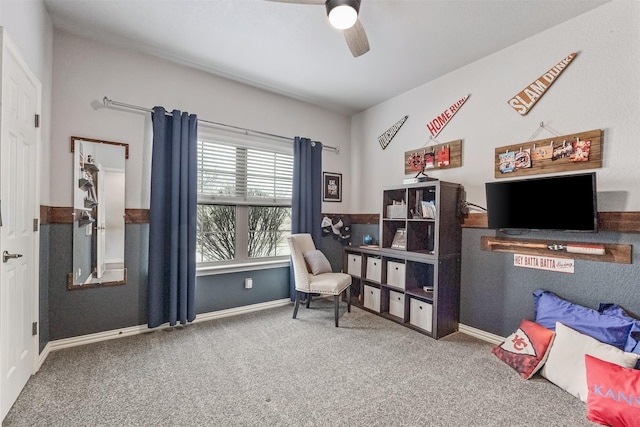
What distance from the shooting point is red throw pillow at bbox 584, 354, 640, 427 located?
5.22ft

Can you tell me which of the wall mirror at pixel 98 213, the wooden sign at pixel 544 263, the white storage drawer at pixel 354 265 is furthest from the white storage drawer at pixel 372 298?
the wall mirror at pixel 98 213

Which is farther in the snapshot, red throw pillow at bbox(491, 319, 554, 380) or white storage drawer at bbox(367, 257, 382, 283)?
white storage drawer at bbox(367, 257, 382, 283)

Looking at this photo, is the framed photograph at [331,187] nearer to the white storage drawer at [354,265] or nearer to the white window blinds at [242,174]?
the white window blinds at [242,174]

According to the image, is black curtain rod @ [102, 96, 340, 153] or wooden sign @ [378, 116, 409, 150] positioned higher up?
wooden sign @ [378, 116, 409, 150]

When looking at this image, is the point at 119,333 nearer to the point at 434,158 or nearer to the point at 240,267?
the point at 240,267

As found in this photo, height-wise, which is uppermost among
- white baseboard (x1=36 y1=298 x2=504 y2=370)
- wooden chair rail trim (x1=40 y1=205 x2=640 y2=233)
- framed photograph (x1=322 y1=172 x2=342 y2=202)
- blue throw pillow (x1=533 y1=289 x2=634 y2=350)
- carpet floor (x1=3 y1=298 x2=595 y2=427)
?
framed photograph (x1=322 y1=172 x2=342 y2=202)

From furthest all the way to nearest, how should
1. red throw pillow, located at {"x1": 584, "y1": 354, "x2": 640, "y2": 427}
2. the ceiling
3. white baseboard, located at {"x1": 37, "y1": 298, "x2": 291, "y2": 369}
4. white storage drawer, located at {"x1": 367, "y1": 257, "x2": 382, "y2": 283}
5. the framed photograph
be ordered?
A: the framed photograph < white storage drawer, located at {"x1": 367, "y1": 257, "x2": 382, "y2": 283} < white baseboard, located at {"x1": 37, "y1": 298, "x2": 291, "y2": 369} < the ceiling < red throw pillow, located at {"x1": 584, "y1": 354, "x2": 640, "y2": 427}

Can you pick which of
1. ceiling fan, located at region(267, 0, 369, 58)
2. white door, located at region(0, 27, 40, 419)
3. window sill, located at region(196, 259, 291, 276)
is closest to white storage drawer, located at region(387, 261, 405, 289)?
window sill, located at region(196, 259, 291, 276)

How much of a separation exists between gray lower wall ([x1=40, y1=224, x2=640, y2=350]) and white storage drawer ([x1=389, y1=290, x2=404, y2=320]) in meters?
0.62

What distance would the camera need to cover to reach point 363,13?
2277mm

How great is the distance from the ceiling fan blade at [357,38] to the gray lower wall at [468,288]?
6.71 ft

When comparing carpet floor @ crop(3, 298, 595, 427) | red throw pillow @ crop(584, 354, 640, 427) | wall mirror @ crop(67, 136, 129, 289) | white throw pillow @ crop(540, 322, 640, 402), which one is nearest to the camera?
red throw pillow @ crop(584, 354, 640, 427)

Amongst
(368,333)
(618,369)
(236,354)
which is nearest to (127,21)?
(236,354)

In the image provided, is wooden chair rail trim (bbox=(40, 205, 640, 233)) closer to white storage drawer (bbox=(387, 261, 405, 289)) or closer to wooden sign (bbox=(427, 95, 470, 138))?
white storage drawer (bbox=(387, 261, 405, 289))
